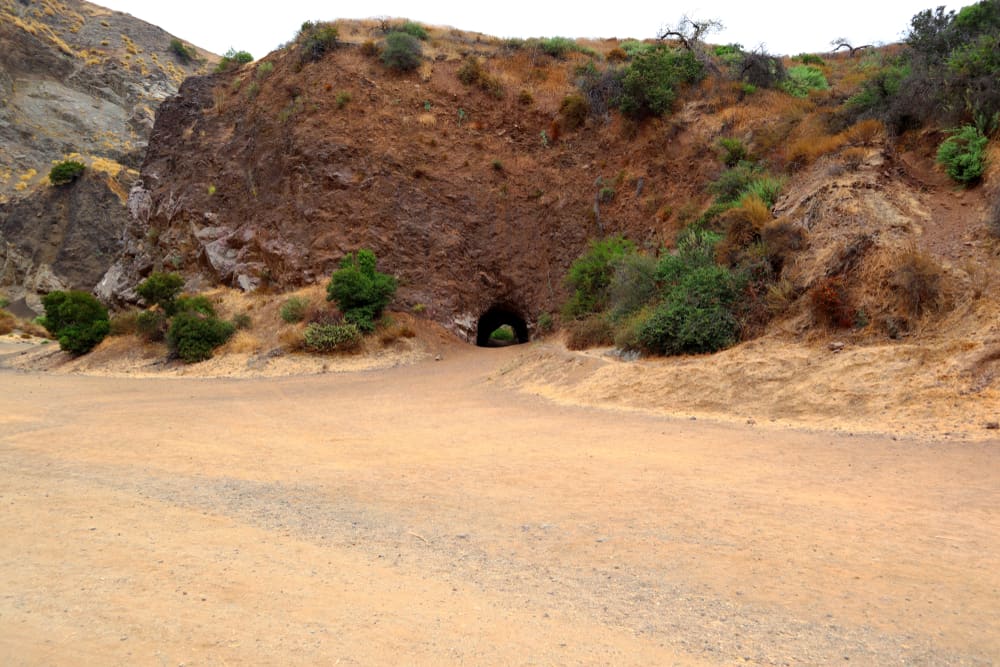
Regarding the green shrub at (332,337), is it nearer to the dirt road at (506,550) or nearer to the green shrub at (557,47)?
the dirt road at (506,550)

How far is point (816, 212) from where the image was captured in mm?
13766

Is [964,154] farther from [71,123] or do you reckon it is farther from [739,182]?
[71,123]

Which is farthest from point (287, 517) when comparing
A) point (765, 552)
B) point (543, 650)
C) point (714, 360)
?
point (714, 360)

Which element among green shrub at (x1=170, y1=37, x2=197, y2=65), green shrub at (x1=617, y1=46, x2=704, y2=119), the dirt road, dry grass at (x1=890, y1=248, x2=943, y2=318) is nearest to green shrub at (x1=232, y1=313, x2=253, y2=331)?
the dirt road

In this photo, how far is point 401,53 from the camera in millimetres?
27359

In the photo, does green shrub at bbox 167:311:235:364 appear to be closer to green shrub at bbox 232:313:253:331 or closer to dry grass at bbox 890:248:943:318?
green shrub at bbox 232:313:253:331

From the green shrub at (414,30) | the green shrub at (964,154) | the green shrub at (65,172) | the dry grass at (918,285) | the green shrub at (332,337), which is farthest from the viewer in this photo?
the green shrub at (65,172)

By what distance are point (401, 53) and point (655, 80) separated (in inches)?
428

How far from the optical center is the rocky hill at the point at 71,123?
41.9m

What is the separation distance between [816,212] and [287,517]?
12.8 metres

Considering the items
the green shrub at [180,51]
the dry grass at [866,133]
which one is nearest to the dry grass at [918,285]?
the dry grass at [866,133]

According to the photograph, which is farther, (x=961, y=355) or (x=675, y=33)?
(x=675, y=33)

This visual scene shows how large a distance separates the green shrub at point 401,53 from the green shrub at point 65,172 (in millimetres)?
27936

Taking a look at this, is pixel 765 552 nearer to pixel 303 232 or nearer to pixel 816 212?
pixel 816 212
